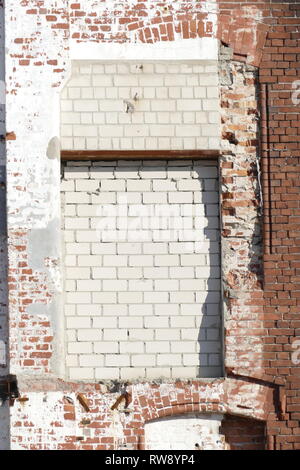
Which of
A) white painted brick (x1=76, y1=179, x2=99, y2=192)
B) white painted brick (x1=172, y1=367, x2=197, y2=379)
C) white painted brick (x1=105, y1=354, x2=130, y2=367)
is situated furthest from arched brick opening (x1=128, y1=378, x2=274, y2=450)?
white painted brick (x1=76, y1=179, x2=99, y2=192)

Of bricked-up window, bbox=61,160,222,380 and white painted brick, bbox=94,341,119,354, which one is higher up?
bricked-up window, bbox=61,160,222,380

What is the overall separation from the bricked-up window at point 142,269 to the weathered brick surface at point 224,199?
216 mm

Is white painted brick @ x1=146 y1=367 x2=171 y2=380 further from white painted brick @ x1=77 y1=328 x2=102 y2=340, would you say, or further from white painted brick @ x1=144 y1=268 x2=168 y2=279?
white painted brick @ x1=144 y1=268 x2=168 y2=279

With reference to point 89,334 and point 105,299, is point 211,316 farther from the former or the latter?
point 89,334

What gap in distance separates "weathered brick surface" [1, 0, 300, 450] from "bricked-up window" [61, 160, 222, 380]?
8.5 inches

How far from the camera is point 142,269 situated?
29.1 ft

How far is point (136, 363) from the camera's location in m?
8.80

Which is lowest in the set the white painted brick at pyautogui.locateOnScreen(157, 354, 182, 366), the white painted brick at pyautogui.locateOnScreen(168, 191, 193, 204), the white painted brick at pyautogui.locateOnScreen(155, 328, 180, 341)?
the white painted brick at pyautogui.locateOnScreen(157, 354, 182, 366)

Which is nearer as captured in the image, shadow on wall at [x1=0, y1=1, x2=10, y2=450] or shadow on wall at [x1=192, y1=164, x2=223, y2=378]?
shadow on wall at [x1=0, y1=1, x2=10, y2=450]

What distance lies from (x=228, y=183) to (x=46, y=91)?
176 centimetres

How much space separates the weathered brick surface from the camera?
339 inches

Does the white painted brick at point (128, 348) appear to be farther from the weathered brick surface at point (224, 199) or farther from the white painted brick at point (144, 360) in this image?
the weathered brick surface at point (224, 199)

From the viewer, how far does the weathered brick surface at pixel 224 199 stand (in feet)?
28.2

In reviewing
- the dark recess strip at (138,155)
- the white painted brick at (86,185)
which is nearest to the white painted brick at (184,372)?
the white painted brick at (86,185)
